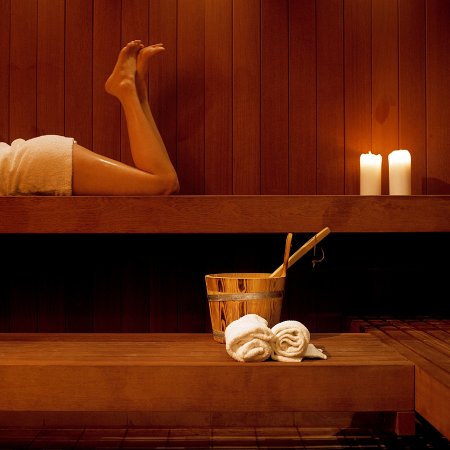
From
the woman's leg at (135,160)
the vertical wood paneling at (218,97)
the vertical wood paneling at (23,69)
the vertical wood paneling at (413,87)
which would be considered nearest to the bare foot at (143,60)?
the woman's leg at (135,160)

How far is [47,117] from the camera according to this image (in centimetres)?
261

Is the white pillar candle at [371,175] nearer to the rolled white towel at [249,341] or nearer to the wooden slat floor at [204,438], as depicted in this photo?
the wooden slat floor at [204,438]

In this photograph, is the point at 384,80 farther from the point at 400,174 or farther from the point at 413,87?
the point at 400,174

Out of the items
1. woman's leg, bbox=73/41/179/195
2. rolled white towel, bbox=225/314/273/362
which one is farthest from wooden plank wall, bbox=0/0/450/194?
rolled white towel, bbox=225/314/273/362

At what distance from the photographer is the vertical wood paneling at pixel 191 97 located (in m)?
2.62

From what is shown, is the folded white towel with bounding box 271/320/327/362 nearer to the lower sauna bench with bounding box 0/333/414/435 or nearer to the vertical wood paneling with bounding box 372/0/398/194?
the lower sauna bench with bounding box 0/333/414/435

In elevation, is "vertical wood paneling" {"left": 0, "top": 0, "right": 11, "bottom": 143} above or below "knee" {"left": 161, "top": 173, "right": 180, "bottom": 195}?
above

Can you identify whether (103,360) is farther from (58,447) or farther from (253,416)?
(253,416)

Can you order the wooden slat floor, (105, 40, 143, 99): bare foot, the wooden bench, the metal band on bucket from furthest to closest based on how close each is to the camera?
(105, 40, 143, 99): bare foot, the wooden slat floor, the metal band on bucket, the wooden bench

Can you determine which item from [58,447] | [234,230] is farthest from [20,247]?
[234,230]

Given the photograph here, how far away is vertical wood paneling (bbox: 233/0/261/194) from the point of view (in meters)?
2.62

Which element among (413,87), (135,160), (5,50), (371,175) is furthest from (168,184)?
(413,87)

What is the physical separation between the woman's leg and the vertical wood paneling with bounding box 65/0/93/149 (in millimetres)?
346

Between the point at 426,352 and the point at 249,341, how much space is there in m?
0.52
